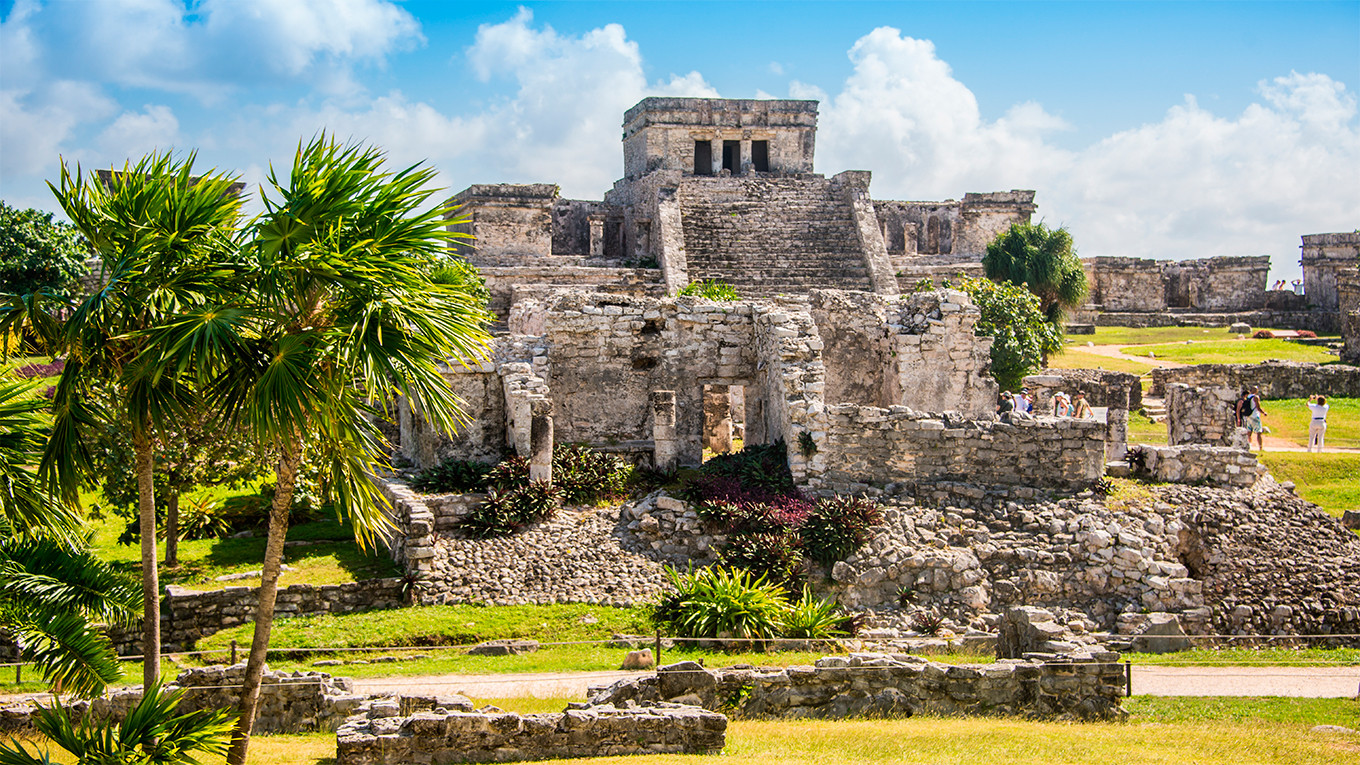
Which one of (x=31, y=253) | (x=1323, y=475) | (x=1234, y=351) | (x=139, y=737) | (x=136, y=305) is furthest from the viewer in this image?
(x=1234, y=351)

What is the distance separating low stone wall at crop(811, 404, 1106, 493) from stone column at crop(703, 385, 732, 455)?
6520 millimetres

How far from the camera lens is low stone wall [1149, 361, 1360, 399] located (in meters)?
26.4

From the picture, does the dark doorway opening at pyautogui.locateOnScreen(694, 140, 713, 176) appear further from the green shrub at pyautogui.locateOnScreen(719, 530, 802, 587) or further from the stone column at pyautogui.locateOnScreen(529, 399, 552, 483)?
the green shrub at pyautogui.locateOnScreen(719, 530, 802, 587)

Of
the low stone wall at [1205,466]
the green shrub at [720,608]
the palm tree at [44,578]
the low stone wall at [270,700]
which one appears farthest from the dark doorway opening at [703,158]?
the palm tree at [44,578]

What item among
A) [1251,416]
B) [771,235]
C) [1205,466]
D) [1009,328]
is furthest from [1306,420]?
[771,235]

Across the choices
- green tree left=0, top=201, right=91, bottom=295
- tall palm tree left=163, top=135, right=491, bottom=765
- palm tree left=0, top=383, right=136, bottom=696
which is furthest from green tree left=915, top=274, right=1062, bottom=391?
green tree left=0, top=201, right=91, bottom=295

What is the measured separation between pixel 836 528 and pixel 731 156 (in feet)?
78.6

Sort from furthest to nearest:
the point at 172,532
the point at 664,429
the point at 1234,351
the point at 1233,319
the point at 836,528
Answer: the point at 1233,319
the point at 1234,351
the point at 664,429
the point at 172,532
the point at 836,528

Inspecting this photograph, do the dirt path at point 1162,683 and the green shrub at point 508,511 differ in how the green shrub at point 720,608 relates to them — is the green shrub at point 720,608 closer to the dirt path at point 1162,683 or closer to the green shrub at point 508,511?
the dirt path at point 1162,683

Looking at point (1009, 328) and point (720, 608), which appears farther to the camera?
point (1009, 328)

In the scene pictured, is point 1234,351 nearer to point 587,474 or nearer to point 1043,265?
point 1043,265

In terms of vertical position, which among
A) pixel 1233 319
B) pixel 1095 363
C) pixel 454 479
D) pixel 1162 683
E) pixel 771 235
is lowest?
pixel 1162 683

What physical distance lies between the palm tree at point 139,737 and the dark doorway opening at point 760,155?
30.8m

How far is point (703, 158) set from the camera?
37219 mm
